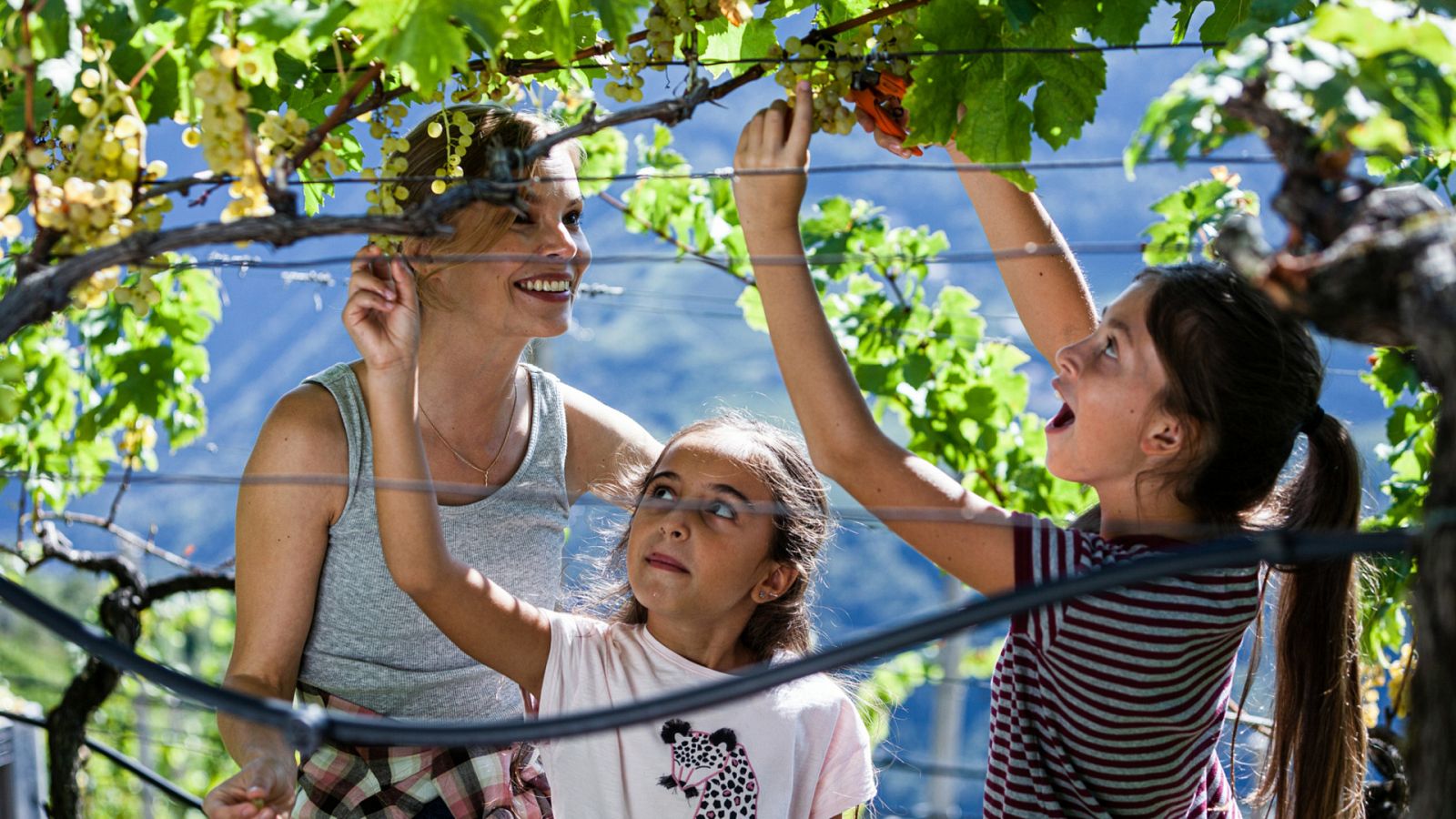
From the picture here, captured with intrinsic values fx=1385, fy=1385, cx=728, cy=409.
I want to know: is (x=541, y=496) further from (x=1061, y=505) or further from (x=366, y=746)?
(x=1061, y=505)

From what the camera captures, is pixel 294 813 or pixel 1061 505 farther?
pixel 1061 505

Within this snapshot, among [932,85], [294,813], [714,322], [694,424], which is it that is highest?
[714,322]

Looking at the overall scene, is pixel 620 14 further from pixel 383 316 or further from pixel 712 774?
pixel 712 774

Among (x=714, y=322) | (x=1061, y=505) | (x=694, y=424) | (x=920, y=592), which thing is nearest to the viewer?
(x=694, y=424)

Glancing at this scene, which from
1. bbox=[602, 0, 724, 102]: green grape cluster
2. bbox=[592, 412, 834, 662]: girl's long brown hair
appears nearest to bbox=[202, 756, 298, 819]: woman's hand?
bbox=[592, 412, 834, 662]: girl's long brown hair

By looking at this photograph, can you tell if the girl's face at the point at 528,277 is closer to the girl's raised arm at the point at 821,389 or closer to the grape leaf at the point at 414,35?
the girl's raised arm at the point at 821,389

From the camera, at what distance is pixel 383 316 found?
4.55 ft

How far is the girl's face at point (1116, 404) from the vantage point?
139 centimetres

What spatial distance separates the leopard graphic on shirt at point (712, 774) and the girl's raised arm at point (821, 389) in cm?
40

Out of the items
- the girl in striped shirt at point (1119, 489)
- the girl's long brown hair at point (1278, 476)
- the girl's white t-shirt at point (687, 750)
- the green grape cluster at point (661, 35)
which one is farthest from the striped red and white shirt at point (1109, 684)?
the green grape cluster at point (661, 35)

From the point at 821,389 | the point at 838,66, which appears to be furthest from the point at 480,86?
the point at 821,389

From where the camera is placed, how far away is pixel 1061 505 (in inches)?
111

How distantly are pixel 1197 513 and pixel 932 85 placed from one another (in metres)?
0.52

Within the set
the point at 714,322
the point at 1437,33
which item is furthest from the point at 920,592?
the point at 1437,33
